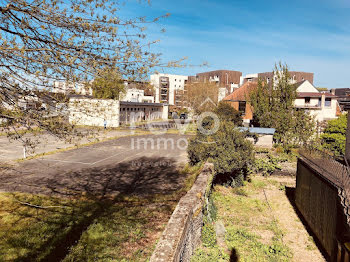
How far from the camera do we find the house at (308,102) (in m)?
33.2

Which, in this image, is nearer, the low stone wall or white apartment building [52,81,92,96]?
the low stone wall

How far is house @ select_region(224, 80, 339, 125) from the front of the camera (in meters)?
33.2

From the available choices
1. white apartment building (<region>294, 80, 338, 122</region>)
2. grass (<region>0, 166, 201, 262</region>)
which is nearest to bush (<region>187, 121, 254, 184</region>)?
grass (<region>0, 166, 201, 262</region>)

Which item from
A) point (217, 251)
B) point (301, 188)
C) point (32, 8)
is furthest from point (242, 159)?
point (32, 8)

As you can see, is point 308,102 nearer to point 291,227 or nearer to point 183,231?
point 291,227

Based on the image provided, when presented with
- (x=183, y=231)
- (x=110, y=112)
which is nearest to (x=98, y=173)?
(x=110, y=112)

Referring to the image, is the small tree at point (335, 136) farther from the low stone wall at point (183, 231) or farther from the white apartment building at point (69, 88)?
the white apartment building at point (69, 88)

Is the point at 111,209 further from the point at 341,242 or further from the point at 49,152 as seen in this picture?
the point at 49,152

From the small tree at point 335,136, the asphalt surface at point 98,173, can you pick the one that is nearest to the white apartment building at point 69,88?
the asphalt surface at point 98,173

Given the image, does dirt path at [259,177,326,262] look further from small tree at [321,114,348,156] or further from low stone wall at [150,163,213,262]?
small tree at [321,114,348,156]

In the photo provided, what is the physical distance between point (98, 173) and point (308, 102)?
31.8 m

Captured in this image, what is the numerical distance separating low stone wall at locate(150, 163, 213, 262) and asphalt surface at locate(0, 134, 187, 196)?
3508 mm

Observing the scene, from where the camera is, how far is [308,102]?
34438 mm

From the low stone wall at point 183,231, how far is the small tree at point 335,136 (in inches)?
563
